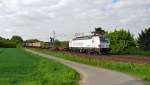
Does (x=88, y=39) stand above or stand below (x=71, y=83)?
above

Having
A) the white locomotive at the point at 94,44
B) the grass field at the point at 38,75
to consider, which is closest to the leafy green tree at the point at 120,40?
the white locomotive at the point at 94,44

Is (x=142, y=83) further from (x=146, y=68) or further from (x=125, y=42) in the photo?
(x=125, y=42)

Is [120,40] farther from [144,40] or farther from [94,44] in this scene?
[144,40]

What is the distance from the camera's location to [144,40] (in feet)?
260

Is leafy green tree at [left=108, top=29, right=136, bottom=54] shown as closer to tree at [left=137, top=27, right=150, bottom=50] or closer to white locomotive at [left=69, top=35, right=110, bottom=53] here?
white locomotive at [left=69, top=35, right=110, bottom=53]

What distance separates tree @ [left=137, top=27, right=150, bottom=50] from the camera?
7706 centimetres

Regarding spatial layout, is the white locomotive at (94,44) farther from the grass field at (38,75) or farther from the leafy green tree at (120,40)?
the grass field at (38,75)

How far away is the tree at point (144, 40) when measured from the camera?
77.1 m

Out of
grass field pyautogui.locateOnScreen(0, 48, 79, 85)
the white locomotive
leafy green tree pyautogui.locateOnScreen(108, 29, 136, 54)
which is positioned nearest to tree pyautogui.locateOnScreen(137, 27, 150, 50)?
leafy green tree pyautogui.locateOnScreen(108, 29, 136, 54)

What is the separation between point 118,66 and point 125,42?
37764mm

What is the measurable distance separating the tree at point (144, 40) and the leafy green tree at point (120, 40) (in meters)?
7.32

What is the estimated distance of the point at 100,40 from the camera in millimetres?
58375

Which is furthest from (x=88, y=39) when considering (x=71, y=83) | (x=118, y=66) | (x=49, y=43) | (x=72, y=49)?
(x=49, y=43)

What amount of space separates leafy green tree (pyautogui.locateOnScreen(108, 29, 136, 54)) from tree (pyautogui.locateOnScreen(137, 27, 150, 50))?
732 centimetres
